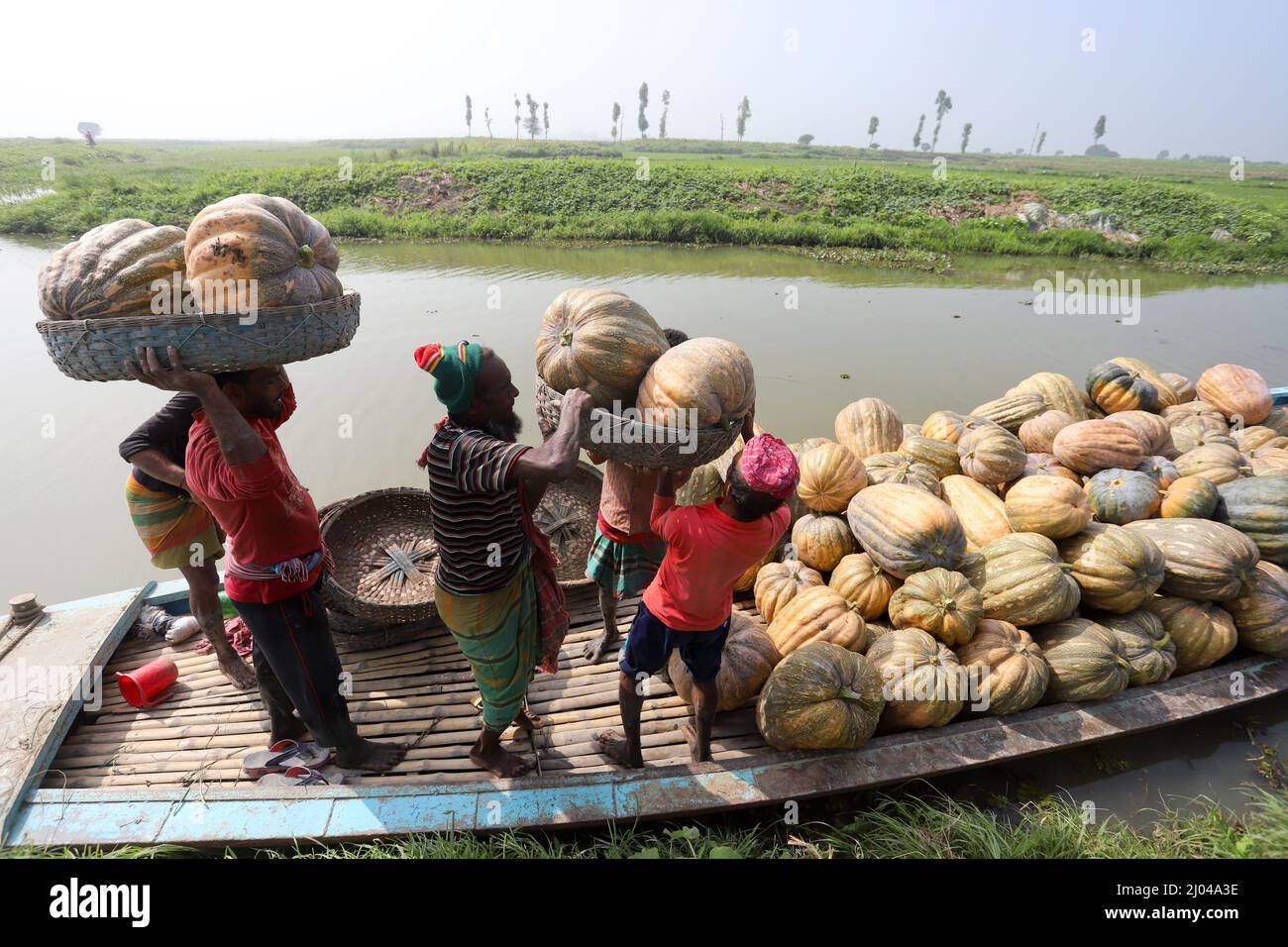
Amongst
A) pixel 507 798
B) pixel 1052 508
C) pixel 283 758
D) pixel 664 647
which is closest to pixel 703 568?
pixel 664 647

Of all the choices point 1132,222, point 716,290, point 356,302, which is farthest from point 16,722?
point 1132,222

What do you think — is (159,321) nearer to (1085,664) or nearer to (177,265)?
(177,265)

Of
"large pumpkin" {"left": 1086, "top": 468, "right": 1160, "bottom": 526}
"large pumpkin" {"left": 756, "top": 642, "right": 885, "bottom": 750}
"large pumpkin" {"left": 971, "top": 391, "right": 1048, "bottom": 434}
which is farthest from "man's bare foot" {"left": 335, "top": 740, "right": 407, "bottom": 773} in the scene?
"large pumpkin" {"left": 971, "top": 391, "right": 1048, "bottom": 434}

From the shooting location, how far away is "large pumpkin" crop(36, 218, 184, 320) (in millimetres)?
2443

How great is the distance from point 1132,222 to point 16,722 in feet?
122

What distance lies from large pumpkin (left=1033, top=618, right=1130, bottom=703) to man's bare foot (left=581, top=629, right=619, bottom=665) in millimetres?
2863

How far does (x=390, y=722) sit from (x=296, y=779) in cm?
62

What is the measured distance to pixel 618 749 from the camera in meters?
3.63

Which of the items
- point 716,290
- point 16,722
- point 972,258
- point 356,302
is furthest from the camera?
point 972,258

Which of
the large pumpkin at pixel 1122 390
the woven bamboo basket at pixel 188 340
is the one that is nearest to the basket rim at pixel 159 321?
the woven bamboo basket at pixel 188 340

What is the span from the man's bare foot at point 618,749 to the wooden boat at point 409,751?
0.10 meters

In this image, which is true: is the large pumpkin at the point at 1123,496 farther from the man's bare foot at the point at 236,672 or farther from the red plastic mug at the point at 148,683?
the red plastic mug at the point at 148,683

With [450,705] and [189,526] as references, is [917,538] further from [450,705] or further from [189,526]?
[189,526]
